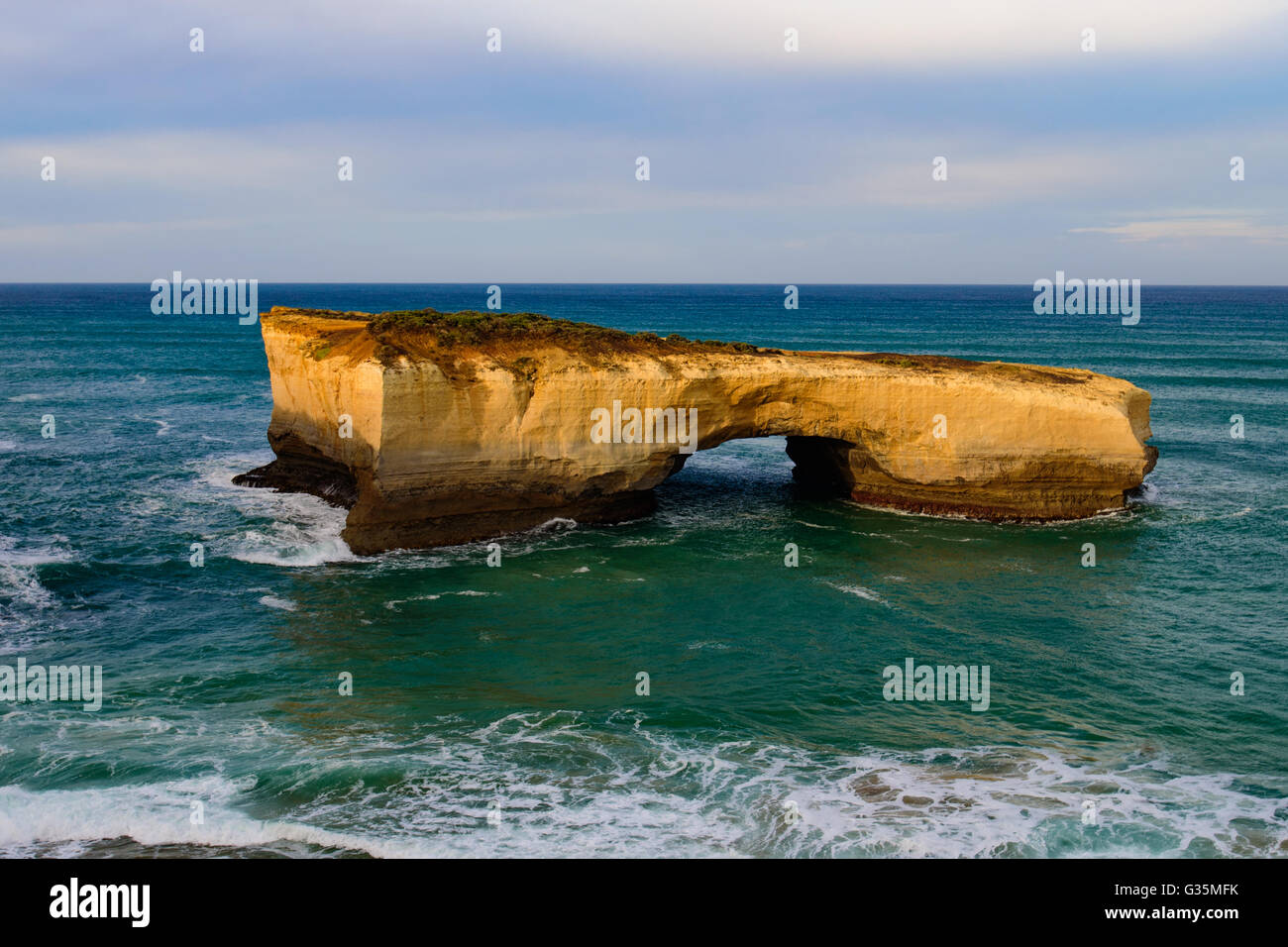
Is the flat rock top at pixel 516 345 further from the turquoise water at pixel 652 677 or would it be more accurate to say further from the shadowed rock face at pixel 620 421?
the turquoise water at pixel 652 677

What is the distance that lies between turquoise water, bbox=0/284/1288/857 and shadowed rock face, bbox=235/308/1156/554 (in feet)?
3.97

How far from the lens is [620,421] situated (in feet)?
87.1

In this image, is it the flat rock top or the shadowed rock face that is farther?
the flat rock top

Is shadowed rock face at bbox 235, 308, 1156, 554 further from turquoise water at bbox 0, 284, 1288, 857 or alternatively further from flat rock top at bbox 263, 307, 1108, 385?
turquoise water at bbox 0, 284, 1288, 857

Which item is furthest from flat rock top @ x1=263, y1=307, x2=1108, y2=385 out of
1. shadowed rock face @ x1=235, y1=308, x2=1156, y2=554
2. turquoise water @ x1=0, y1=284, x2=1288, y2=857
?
turquoise water @ x1=0, y1=284, x2=1288, y2=857

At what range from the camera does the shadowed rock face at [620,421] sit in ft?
82.1

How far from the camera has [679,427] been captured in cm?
2714

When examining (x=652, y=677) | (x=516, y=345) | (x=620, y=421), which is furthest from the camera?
(x=516, y=345)

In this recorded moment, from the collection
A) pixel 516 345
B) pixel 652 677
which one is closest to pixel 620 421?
pixel 516 345

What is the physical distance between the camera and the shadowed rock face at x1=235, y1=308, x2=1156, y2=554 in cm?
2503

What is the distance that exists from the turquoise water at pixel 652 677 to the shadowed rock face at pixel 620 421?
1210 mm

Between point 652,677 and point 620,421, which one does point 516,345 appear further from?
point 652,677

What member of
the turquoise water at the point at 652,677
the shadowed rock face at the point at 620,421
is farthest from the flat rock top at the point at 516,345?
the turquoise water at the point at 652,677

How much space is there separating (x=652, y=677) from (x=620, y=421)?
1007cm
